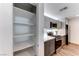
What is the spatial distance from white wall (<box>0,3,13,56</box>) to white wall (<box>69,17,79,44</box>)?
439 centimetres

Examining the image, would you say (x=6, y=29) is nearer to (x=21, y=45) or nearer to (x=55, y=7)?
(x=21, y=45)

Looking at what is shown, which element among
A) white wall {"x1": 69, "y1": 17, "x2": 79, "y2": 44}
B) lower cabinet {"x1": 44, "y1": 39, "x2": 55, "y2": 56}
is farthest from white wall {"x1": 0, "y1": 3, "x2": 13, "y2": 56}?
white wall {"x1": 69, "y1": 17, "x2": 79, "y2": 44}

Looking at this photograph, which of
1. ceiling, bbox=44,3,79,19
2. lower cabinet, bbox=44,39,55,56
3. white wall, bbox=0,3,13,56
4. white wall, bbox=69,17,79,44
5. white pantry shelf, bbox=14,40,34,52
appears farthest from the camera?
white wall, bbox=69,17,79,44

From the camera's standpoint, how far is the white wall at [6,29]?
87cm

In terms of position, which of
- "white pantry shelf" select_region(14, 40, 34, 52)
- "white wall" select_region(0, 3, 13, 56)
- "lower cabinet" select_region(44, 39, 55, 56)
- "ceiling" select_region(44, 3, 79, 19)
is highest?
"ceiling" select_region(44, 3, 79, 19)

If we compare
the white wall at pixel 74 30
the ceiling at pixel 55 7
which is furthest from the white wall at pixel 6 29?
the white wall at pixel 74 30

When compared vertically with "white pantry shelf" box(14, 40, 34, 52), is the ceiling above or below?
above

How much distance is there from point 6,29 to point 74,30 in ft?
15.5

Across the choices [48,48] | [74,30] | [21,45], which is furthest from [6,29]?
[74,30]

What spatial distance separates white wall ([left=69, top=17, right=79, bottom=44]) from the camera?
183 inches

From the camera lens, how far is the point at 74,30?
4.86m

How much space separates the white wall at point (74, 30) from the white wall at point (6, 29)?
14.4ft

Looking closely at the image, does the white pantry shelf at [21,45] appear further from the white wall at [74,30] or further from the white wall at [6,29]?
the white wall at [74,30]

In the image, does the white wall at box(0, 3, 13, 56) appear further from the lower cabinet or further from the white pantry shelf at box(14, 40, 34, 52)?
the lower cabinet
